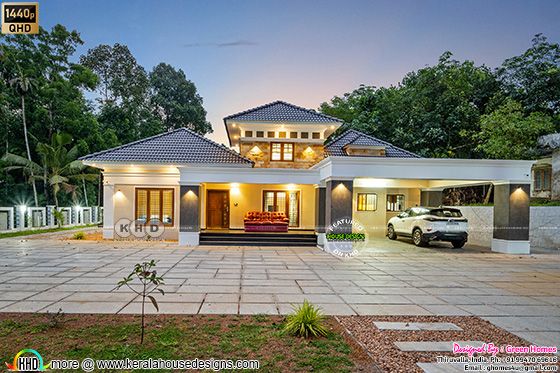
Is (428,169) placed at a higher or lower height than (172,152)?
lower

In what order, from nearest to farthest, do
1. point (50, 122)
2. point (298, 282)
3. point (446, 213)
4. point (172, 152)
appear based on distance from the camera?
1. point (298, 282)
2. point (446, 213)
3. point (172, 152)
4. point (50, 122)

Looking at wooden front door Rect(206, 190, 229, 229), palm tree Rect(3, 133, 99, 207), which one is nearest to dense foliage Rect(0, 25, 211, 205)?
palm tree Rect(3, 133, 99, 207)

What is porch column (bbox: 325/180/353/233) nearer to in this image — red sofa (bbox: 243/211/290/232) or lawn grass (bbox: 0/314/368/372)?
red sofa (bbox: 243/211/290/232)

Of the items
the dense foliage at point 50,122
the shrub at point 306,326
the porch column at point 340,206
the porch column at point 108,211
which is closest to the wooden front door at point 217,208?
the porch column at point 108,211

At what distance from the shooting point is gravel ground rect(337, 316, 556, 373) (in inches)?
141

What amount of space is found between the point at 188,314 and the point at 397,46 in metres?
17.2

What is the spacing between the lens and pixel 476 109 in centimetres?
2169

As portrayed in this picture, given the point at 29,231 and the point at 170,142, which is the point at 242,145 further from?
the point at 29,231

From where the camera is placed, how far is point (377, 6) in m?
13.8

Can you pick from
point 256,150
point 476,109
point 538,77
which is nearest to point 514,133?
point 476,109

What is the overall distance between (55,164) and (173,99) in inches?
730

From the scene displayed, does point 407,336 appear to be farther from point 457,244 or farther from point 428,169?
point 457,244

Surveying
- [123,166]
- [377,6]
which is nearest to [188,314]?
[123,166]

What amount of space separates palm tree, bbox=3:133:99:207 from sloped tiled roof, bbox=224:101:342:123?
12.0m
